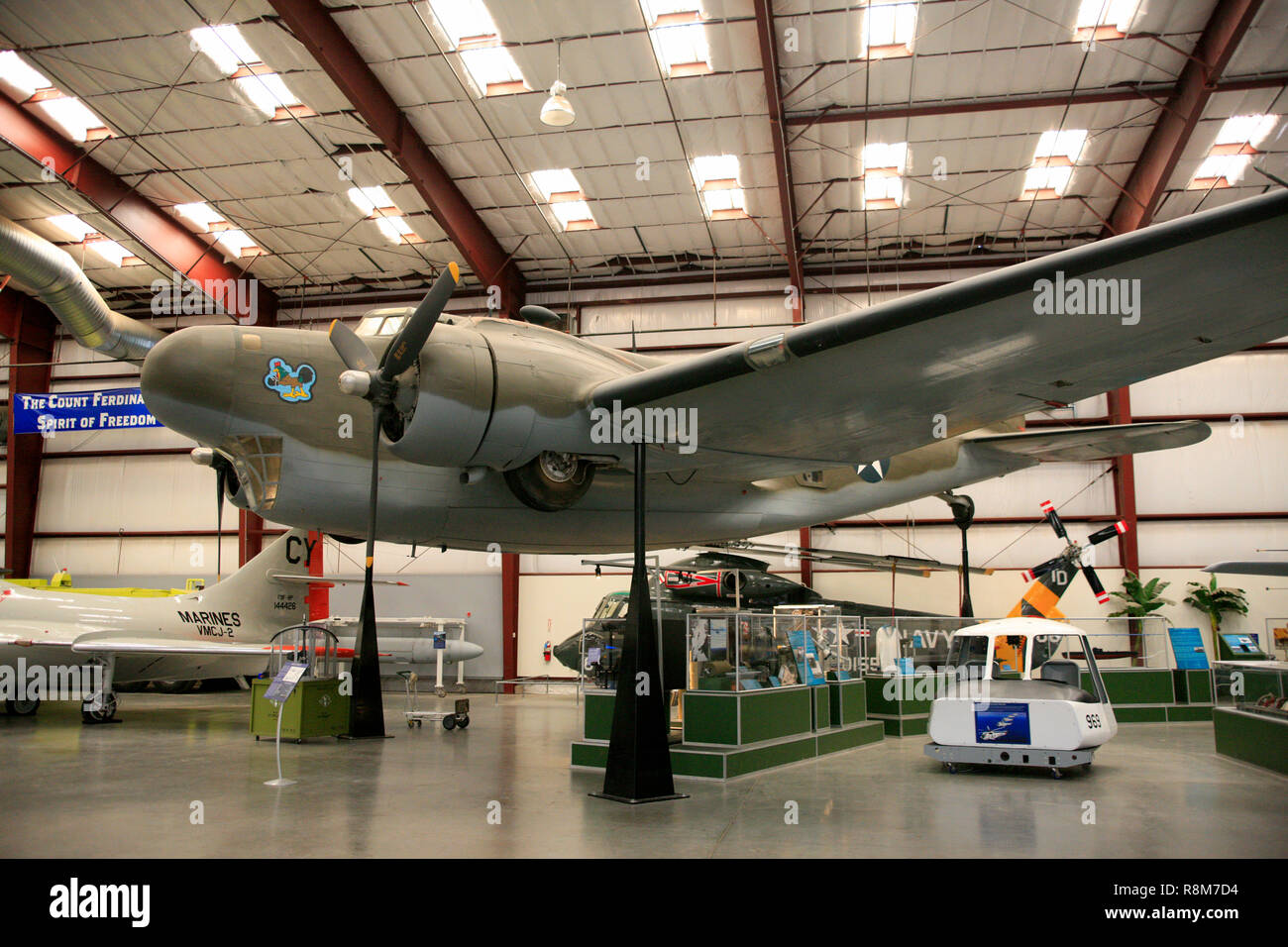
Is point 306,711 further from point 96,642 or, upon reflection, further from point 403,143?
point 403,143

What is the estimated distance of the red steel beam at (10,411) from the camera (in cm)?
3131

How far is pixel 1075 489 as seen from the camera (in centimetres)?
2767

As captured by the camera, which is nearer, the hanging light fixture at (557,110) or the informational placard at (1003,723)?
the informational placard at (1003,723)

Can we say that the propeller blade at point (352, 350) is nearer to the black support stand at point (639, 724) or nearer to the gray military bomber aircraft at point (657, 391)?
Result: the gray military bomber aircraft at point (657, 391)

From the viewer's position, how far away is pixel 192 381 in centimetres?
991

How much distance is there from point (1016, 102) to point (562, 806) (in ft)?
63.4

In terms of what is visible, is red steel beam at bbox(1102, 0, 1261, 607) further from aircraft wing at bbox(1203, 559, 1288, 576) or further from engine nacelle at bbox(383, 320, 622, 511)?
→ engine nacelle at bbox(383, 320, 622, 511)

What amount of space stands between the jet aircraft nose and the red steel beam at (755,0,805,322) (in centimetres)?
1253

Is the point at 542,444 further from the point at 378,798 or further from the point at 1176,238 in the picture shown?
the point at 1176,238

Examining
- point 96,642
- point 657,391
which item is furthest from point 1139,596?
point 96,642

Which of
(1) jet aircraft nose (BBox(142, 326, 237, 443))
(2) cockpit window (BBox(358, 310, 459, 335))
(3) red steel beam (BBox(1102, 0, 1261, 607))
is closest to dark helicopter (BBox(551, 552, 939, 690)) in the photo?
(3) red steel beam (BBox(1102, 0, 1261, 607))

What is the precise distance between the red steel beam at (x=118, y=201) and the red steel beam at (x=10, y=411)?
8356mm

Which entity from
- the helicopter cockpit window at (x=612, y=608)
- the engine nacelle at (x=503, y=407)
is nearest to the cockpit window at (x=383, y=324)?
the engine nacelle at (x=503, y=407)

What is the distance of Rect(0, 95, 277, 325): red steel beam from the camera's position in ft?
70.3
